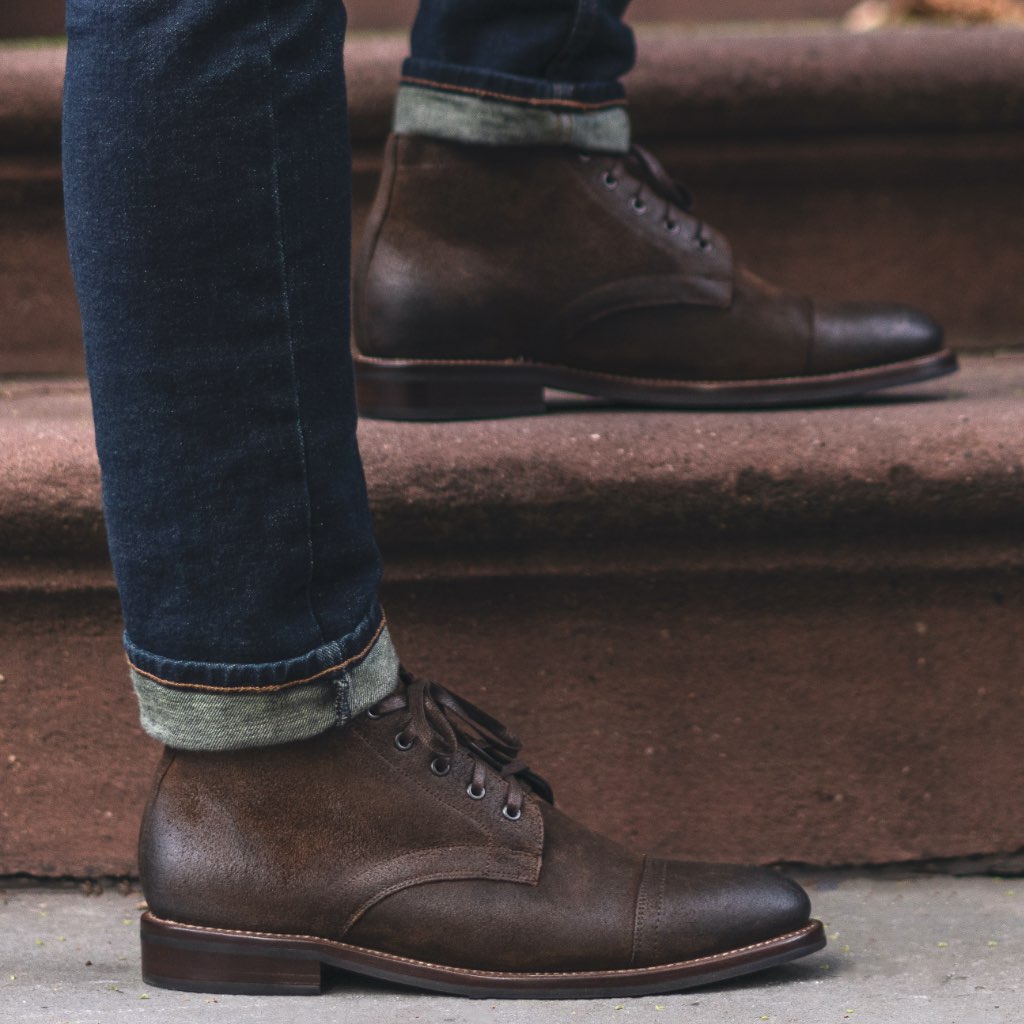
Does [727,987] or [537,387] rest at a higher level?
[537,387]

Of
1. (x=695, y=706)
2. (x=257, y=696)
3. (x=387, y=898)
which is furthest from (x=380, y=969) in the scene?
(x=695, y=706)

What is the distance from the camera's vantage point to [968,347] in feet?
4.26

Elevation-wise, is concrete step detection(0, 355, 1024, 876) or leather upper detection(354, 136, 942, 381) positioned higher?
leather upper detection(354, 136, 942, 381)

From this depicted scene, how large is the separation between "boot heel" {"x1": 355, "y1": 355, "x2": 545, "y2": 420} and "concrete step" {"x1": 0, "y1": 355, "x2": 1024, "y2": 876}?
35mm

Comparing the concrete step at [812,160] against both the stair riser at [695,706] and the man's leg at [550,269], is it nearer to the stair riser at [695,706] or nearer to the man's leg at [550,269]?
the man's leg at [550,269]

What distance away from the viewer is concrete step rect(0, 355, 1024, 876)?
2.94 feet

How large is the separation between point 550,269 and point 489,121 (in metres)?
0.12

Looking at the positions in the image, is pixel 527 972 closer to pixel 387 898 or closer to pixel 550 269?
pixel 387 898

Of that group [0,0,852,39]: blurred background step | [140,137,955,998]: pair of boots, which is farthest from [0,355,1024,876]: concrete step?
[0,0,852,39]: blurred background step

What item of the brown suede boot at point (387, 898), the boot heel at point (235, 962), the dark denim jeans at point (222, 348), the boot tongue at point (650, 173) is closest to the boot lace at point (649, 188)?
the boot tongue at point (650, 173)

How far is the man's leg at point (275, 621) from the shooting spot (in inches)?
25.7

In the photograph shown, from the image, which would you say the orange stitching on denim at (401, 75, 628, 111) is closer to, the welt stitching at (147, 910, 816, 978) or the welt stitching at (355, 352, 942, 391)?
the welt stitching at (355, 352, 942, 391)

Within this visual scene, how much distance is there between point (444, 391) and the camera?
0.99m

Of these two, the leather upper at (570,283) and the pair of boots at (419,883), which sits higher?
the leather upper at (570,283)
